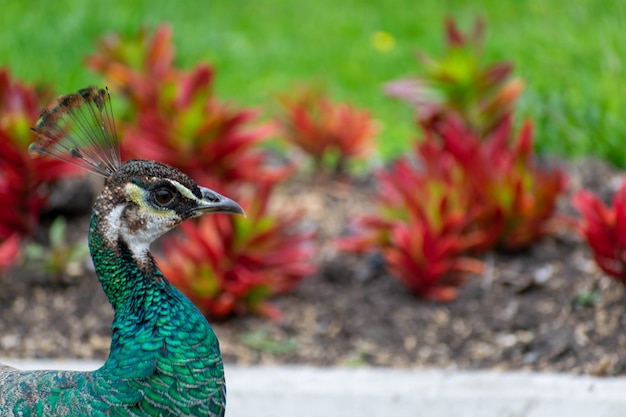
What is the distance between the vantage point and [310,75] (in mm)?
7086

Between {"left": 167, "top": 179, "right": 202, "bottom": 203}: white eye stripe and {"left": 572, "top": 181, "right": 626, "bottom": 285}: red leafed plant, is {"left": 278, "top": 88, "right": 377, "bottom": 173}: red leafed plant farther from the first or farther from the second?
{"left": 167, "top": 179, "right": 202, "bottom": 203}: white eye stripe

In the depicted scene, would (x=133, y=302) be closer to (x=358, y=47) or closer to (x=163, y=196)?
(x=163, y=196)

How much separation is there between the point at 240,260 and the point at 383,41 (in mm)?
4298

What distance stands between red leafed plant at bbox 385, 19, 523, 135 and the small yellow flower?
3179 mm

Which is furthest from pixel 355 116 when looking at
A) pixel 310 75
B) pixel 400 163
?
pixel 310 75

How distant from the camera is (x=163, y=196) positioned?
86.0 inches

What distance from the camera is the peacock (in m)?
2.15

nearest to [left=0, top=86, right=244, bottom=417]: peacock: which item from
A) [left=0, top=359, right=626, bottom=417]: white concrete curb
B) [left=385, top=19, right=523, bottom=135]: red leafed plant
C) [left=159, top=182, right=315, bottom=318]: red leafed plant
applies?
[left=0, top=359, right=626, bottom=417]: white concrete curb

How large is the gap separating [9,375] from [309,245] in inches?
65.7

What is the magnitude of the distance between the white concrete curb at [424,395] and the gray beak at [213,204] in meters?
0.85

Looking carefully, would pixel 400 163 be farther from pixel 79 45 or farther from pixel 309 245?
pixel 79 45

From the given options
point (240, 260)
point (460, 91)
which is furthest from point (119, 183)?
point (460, 91)

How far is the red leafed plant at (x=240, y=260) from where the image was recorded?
367 cm

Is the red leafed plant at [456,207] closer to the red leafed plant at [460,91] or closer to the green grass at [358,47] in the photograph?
the red leafed plant at [460,91]
